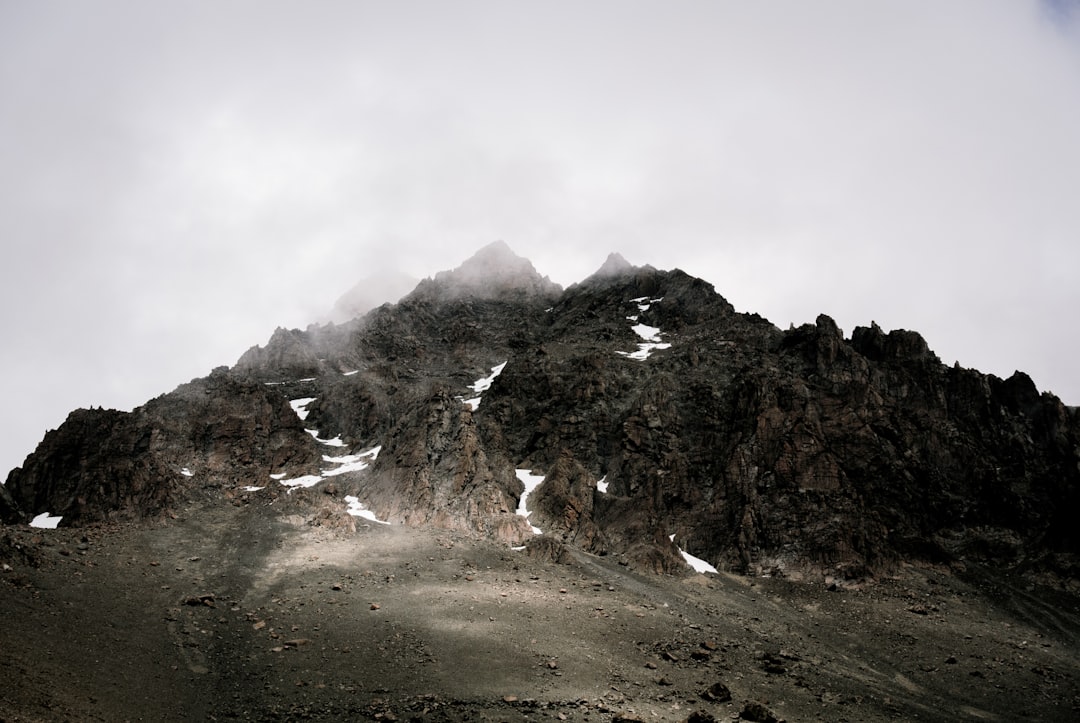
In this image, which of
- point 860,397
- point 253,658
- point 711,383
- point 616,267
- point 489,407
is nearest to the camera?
point 253,658

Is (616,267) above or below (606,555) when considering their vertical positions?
above

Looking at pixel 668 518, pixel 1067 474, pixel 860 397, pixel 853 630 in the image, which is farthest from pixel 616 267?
pixel 853 630

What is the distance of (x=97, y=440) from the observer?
85.6m

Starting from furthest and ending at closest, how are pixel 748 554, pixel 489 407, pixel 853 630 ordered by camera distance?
pixel 489 407, pixel 748 554, pixel 853 630

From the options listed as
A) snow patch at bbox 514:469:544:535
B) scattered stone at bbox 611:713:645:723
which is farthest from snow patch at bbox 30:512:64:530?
scattered stone at bbox 611:713:645:723

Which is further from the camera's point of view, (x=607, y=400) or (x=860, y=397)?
(x=607, y=400)

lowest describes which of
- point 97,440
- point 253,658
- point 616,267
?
point 253,658

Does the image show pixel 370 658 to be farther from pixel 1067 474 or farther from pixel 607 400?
pixel 1067 474

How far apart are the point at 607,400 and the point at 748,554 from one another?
36107 millimetres

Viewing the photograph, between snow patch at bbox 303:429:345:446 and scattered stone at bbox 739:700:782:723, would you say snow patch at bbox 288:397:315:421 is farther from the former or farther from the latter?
scattered stone at bbox 739:700:782:723

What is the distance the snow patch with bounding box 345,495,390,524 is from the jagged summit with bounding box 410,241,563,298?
293ft

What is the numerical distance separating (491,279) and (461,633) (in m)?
135

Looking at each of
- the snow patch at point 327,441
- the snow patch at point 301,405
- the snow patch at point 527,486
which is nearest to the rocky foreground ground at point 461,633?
the snow patch at point 527,486

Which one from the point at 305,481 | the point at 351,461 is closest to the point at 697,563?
the point at 351,461
